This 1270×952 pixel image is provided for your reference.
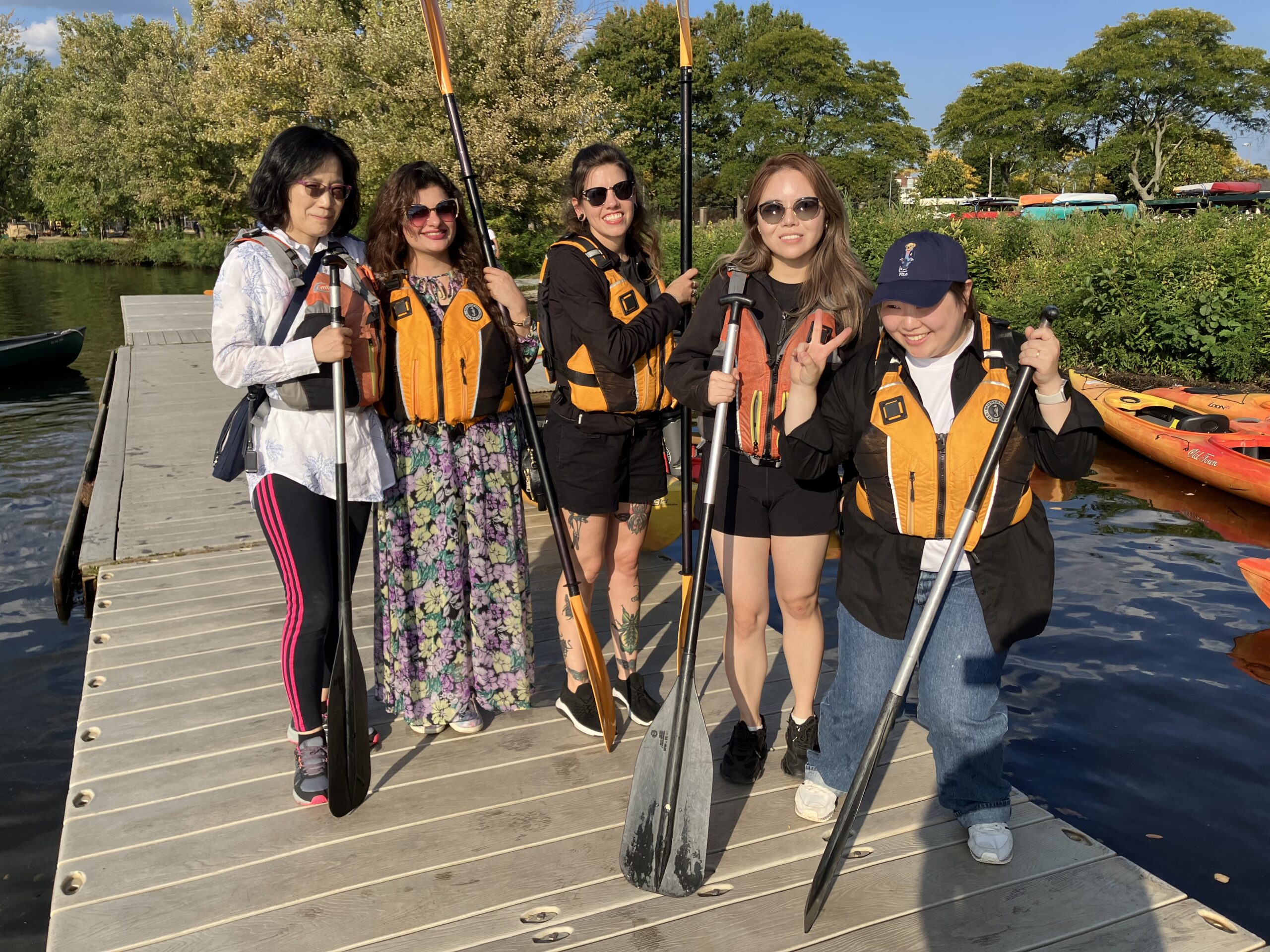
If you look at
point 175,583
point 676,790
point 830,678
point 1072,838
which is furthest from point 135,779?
point 1072,838

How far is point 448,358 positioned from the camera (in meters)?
3.07

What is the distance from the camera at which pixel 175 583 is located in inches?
210

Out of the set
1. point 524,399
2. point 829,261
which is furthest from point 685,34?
point 524,399

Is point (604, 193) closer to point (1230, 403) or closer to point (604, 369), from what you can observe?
point (604, 369)

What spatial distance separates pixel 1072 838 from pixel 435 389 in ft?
7.81

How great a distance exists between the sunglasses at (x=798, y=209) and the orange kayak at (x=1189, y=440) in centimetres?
717

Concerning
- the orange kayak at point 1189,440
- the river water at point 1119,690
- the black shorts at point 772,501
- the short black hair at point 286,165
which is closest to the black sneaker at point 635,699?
the black shorts at point 772,501

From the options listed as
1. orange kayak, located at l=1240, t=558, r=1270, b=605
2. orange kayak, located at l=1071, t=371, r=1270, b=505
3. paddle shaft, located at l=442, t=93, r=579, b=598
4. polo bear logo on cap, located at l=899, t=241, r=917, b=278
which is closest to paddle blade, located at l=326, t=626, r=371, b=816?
paddle shaft, located at l=442, t=93, r=579, b=598

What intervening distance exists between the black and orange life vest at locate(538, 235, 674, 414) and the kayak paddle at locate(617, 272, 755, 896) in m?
0.41

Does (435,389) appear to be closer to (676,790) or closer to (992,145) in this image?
(676,790)

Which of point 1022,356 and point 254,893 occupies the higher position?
point 1022,356

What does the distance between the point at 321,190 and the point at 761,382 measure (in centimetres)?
143

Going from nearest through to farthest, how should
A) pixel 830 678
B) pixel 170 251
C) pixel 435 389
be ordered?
pixel 435 389, pixel 830 678, pixel 170 251

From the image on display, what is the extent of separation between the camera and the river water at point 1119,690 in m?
4.44
